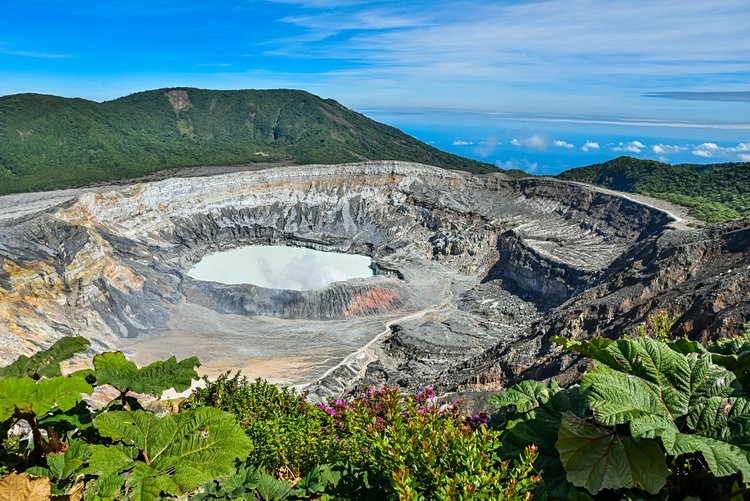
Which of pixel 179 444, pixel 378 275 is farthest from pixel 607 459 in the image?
pixel 378 275

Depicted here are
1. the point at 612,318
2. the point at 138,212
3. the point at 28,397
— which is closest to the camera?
the point at 28,397

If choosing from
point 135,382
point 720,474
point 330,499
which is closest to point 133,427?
point 135,382

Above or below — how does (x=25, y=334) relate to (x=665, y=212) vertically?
below

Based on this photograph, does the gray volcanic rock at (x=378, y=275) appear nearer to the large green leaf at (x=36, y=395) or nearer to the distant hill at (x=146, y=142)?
the large green leaf at (x=36, y=395)

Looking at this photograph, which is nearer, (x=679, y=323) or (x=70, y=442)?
(x=70, y=442)

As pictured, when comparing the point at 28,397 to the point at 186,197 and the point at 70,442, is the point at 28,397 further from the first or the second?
the point at 186,197

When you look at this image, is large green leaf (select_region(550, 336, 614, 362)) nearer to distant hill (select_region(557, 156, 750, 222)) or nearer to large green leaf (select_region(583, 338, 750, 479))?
large green leaf (select_region(583, 338, 750, 479))
